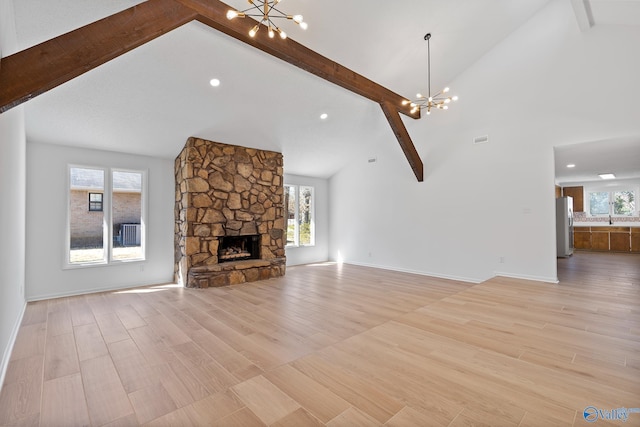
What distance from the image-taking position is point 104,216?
4906mm

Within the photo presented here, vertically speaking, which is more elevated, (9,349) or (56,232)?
(56,232)

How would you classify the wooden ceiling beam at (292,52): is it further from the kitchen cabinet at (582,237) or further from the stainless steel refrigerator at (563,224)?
the kitchen cabinet at (582,237)

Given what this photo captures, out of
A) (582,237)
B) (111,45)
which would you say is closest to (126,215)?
(111,45)

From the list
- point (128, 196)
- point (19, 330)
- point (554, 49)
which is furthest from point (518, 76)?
point (19, 330)

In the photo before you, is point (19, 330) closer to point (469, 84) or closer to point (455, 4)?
point (455, 4)

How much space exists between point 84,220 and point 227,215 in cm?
230

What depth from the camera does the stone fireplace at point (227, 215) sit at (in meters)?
5.02

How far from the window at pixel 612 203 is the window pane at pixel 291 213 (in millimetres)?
9362

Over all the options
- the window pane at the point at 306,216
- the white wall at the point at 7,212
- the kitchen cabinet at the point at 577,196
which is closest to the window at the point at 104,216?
the white wall at the point at 7,212

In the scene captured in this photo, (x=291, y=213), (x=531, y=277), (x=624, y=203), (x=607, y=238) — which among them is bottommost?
(x=531, y=277)

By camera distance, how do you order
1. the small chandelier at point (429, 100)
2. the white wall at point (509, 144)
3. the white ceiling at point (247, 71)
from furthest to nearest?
1. the small chandelier at point (429, 100)
2. the white wall at point (509, 144)
3. the white ceiling at point (247, 71)

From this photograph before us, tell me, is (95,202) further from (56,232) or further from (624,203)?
(624,203)

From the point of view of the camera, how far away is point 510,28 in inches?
190

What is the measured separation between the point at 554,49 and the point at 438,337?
16.7 ft
